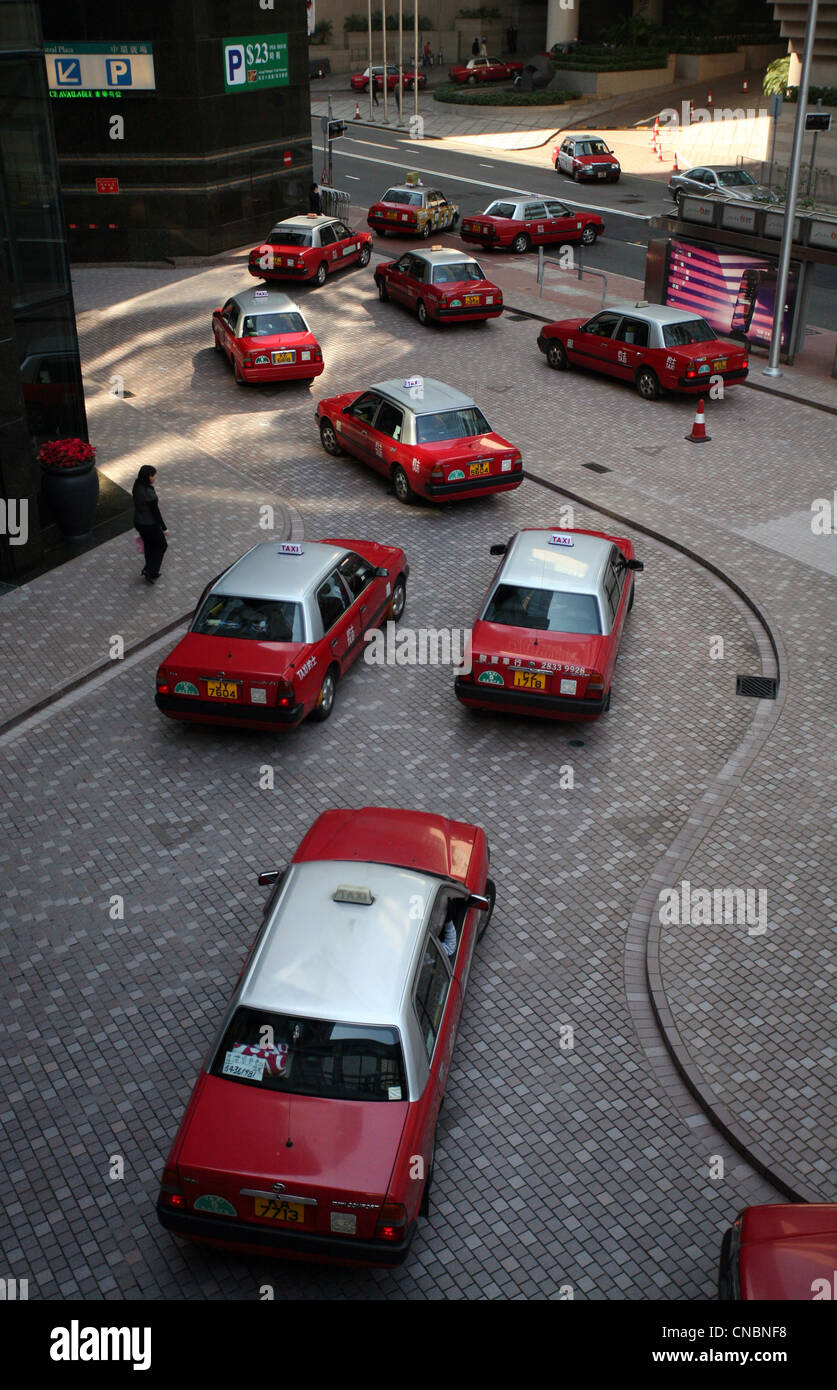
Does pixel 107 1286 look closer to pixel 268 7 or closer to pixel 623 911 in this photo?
pixel 623 911

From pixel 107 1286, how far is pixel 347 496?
479 inches

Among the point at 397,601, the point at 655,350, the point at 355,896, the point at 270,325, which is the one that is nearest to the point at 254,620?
the point at 397,601

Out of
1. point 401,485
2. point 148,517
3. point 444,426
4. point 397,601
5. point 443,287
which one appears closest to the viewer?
point 397,601

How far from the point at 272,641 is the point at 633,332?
1239cm

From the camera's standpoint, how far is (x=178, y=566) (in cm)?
1487

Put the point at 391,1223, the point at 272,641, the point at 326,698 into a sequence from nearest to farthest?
the point at 391,1223 → the point at 272,641 → the point at 326,698

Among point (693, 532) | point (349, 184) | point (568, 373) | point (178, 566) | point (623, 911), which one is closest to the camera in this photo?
point (623, 911)

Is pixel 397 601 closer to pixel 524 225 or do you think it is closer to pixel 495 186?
pixel 524 225

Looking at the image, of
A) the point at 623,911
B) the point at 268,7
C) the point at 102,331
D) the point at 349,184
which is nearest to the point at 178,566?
the point at 623,911

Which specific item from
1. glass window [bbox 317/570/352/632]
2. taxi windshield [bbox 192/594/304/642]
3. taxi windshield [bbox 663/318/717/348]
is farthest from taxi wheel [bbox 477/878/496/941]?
taxi windshield [bbox 663/318/717/348]

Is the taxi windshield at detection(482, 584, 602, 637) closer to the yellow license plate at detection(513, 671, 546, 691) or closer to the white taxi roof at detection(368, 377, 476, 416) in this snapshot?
the yellow license plate at detection(513, 671, 546, 691)

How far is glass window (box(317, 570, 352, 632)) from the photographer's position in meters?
11.7

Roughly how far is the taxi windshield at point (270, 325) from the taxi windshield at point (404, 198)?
41.7 feet

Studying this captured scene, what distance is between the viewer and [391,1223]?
6.20 metres
